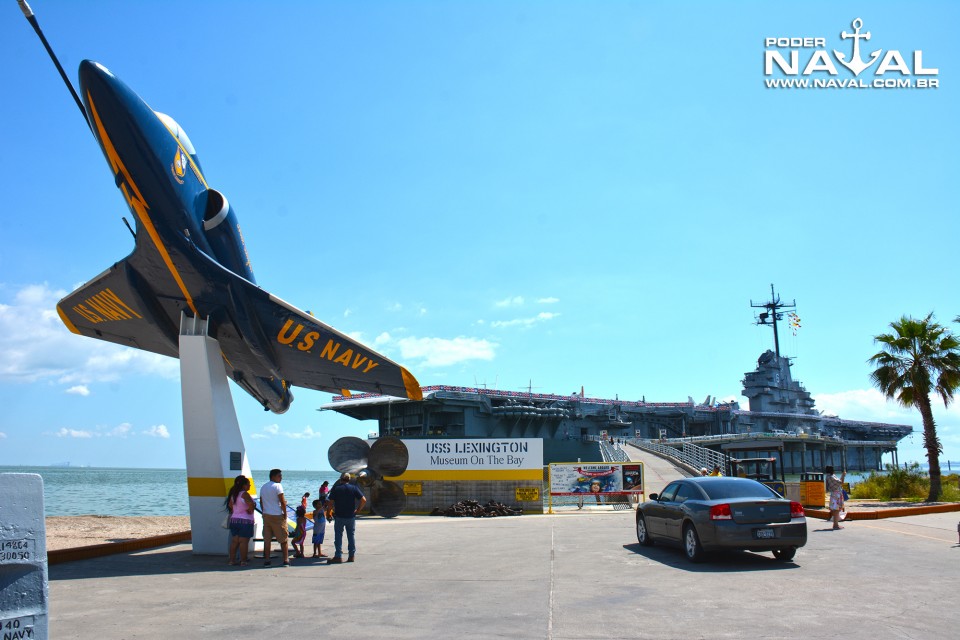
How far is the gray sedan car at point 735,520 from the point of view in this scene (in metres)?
10.1

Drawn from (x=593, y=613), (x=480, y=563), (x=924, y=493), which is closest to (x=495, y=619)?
(x=593, y=613)

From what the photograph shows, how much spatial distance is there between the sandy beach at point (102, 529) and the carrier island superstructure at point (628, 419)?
72.2 ft

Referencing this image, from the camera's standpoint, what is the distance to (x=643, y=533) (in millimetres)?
12836

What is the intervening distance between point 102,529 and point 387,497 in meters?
8.66

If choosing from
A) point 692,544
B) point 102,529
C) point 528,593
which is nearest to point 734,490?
point 692,544

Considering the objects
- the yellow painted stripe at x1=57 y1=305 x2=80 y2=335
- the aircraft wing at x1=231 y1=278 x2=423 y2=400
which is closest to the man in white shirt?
the aircraft wing at x1=231 y1=278 x2=423 y2=400

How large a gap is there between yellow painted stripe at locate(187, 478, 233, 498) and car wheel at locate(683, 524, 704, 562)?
7980 millimetres

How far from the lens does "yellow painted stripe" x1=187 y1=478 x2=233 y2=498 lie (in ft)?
40.9

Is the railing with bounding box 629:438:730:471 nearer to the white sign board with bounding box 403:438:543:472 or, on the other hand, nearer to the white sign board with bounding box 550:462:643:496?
the white sign board with bounding box 550:462:643:496

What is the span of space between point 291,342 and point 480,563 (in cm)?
620

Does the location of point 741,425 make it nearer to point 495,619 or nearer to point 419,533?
point 419,533

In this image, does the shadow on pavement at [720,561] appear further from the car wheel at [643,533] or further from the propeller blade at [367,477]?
the propeller blade at [367,477]

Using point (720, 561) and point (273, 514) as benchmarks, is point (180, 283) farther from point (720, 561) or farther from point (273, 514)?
point (720, 561)

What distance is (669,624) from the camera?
6.40m
